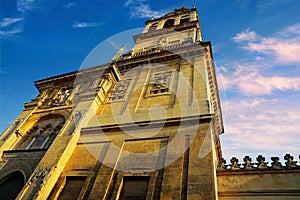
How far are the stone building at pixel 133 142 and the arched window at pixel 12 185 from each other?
0.15ft

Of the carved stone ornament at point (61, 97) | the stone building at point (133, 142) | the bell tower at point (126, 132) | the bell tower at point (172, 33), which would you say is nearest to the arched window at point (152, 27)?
the bell tower at point (172, 33)

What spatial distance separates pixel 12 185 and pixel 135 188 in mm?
6344

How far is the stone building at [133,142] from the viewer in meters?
7.79

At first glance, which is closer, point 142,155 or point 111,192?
point 111,192

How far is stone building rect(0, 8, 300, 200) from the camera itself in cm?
779

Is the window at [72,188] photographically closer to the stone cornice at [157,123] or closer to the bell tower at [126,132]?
the bell tower at [126,132]

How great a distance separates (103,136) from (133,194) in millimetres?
3592

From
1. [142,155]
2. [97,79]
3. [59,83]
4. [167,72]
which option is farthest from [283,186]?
[59,83]

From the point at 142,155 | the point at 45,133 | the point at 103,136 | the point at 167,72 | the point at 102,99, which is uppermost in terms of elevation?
the point at 167,72

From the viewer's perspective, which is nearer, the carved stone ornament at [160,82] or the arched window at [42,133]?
the arched window at [42,133]

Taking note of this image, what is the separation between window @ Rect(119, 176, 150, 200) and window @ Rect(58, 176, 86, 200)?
1881 millimetres

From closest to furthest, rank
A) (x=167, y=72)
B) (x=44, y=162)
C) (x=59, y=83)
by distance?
(x=44, y=162), (x=167, y=72), (x=59, y=83)

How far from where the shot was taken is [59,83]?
16969mm

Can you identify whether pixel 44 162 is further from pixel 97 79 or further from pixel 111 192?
pixel 97 79
